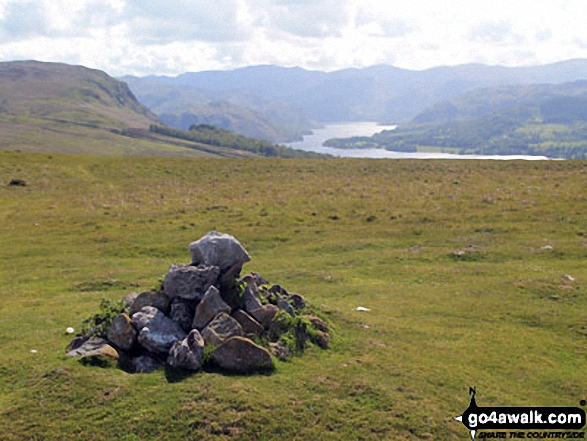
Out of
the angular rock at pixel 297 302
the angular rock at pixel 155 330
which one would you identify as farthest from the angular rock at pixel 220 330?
the angular rock at pixel 297 302

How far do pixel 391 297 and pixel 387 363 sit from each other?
9.71m

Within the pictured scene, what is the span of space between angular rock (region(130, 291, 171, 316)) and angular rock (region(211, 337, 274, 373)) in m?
3.41

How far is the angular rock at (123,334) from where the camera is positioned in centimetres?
1602

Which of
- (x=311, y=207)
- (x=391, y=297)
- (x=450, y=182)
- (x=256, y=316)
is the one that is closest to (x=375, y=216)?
(x=311, y=207)

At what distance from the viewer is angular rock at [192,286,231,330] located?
656 inches

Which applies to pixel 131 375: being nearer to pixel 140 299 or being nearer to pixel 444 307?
pixel 140 299

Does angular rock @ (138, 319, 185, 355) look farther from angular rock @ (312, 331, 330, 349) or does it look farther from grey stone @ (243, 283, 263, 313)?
angular rock @ (312, 331, 330, 349)

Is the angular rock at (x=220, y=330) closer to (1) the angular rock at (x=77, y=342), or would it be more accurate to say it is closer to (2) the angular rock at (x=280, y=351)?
(2) the angular rock at (x=280, y=351)

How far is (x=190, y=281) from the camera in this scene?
693 inches

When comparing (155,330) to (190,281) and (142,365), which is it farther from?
(190,281)

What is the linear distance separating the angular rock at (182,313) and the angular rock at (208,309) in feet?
1.58

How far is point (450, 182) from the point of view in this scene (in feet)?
220

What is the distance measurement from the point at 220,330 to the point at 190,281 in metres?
2.58

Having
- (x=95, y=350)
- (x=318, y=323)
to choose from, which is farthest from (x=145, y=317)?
(x=318, y=323)
